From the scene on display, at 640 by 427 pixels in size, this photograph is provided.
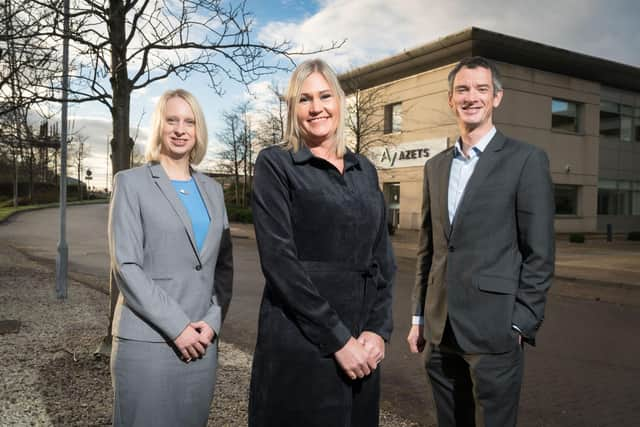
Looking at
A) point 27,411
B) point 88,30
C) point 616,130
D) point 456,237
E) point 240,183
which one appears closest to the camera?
point 456,237

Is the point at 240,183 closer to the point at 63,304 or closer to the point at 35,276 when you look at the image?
the point at 35,276

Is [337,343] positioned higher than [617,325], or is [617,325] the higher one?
[337,343]

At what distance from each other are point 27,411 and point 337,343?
3.37 m

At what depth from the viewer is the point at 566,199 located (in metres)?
28.5

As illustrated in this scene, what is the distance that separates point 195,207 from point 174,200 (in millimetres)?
136

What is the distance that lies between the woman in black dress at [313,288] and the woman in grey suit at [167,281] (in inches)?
18.5

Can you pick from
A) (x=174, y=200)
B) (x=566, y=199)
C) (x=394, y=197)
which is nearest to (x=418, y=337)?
(x=174, y=200)

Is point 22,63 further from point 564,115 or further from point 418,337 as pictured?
point 564,115

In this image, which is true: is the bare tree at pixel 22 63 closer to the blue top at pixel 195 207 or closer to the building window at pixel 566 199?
the blue top at pixel 195 207

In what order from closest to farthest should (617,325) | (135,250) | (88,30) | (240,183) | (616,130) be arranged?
(135,250)
(88,30)
(617,325)
(616,130)
(240,183)

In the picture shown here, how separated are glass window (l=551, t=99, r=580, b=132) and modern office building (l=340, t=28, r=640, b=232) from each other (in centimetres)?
5

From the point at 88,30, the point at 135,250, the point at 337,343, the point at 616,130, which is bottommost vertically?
the point at 337,343

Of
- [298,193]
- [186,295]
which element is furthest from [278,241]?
[186,295]

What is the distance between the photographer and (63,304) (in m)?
8.41
